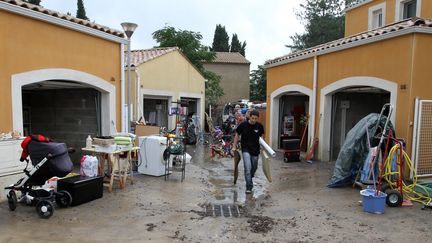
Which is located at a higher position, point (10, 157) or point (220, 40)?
point (220, 40)

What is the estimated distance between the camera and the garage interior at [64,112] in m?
8.77

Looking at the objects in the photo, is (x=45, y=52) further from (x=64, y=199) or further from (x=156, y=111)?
(x=156, y=111)

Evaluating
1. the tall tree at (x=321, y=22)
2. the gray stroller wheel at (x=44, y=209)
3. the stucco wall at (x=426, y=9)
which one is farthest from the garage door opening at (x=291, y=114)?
the tall tree at (x=321, y=22)

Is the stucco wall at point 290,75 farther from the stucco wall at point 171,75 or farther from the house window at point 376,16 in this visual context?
the stucco wall at point 171,75

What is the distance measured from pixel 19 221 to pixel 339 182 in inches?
239

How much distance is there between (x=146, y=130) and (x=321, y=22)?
2572cm

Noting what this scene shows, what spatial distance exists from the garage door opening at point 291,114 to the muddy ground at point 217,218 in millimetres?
6202

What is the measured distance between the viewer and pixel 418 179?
734 cm

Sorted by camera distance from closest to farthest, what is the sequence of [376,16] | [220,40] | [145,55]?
[376,16], [145,55], [220,40]

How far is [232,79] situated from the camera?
3338cm

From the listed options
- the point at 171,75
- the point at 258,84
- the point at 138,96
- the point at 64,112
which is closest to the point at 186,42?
the point at 171,75

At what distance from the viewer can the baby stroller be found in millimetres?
5078

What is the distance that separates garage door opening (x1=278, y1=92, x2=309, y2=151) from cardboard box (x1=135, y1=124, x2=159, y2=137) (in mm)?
5830

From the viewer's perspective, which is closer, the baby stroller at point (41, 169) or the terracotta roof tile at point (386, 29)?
the baby stroller at point (41, 169)
